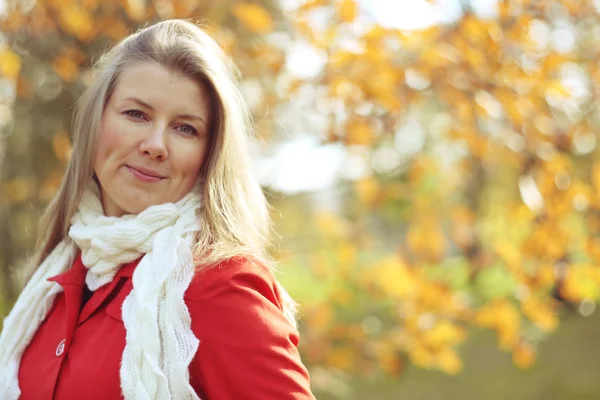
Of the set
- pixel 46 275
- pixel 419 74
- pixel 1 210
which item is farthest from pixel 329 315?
pixel 1 210

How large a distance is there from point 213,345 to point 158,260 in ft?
0.96

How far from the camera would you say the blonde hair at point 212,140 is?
6.14 feet

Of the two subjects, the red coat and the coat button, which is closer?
the red coat

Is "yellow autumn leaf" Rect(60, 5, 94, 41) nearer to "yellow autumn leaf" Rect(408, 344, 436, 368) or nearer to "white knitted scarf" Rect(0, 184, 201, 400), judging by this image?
"white knitted scarf" Rect(0, 184, 201, 400)

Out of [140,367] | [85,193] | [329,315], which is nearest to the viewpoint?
[140,367]

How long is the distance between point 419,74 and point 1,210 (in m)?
4.43

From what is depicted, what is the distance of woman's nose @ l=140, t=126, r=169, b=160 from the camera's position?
1.86 meters

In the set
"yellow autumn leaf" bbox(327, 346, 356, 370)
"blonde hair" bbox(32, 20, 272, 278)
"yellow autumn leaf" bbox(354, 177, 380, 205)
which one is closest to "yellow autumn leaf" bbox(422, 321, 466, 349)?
"yellow autumn leaf" bbox(327, 346, 356, 370)

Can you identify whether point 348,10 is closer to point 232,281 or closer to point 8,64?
point 8,64

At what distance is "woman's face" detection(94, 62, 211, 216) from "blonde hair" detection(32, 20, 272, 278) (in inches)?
1.4

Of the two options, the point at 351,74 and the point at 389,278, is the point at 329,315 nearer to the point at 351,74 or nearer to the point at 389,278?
the point at 389,278

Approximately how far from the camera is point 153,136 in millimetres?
1872

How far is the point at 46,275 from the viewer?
219 centimetres

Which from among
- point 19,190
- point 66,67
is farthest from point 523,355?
point 19,190
